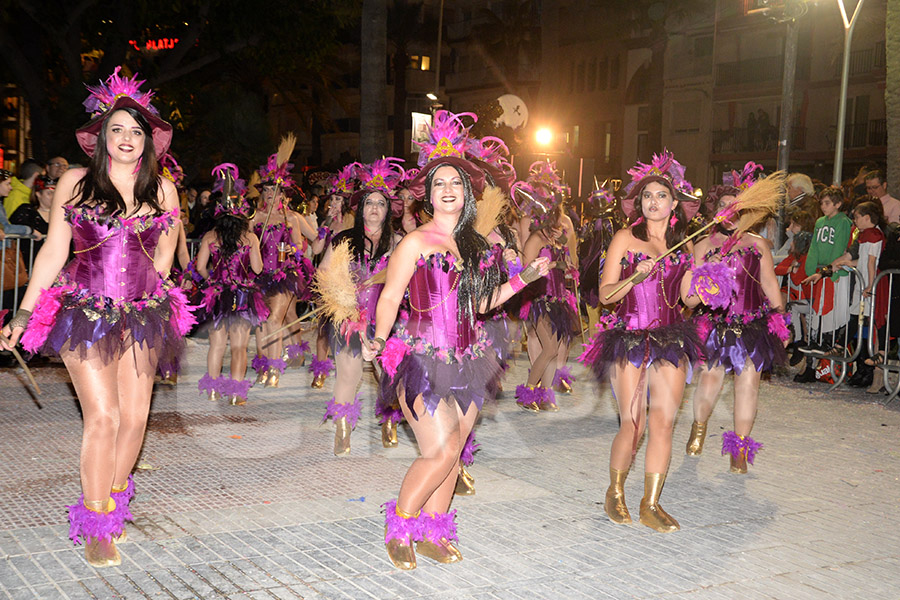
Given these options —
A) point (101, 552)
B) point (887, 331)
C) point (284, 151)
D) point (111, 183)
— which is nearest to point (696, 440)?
point (887, 331)

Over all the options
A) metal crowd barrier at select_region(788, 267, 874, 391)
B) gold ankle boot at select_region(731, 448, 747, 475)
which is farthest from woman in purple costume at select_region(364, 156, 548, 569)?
metal crowd barrier at select_region(788, 267, 874, 391)

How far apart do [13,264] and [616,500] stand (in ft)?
26.5

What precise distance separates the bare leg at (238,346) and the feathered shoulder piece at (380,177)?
2299 millimetres

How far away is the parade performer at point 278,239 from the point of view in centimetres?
950

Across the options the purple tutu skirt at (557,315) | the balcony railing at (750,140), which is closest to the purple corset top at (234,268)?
the purple tutu skirt at (557,315)

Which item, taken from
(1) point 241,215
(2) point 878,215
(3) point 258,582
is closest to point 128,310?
(3) point 258,582

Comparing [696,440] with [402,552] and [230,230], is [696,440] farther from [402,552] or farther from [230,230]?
[230,230]

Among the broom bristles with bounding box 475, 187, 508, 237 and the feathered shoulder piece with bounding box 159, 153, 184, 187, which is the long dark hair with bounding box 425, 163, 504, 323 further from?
the feathered shoulder piece with bounding box 159, 153, 184, 187

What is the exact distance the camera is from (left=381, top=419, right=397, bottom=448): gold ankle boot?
24.6ft

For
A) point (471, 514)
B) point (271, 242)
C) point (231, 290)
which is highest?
point (271, 242)

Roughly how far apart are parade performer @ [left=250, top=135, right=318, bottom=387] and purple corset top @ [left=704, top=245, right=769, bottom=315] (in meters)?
4.47

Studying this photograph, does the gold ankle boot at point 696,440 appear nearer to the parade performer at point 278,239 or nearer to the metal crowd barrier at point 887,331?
the metal crowd barrier at point 887,331

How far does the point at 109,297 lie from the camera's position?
15.9 ft

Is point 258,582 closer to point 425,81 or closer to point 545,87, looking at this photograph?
point 545,87
